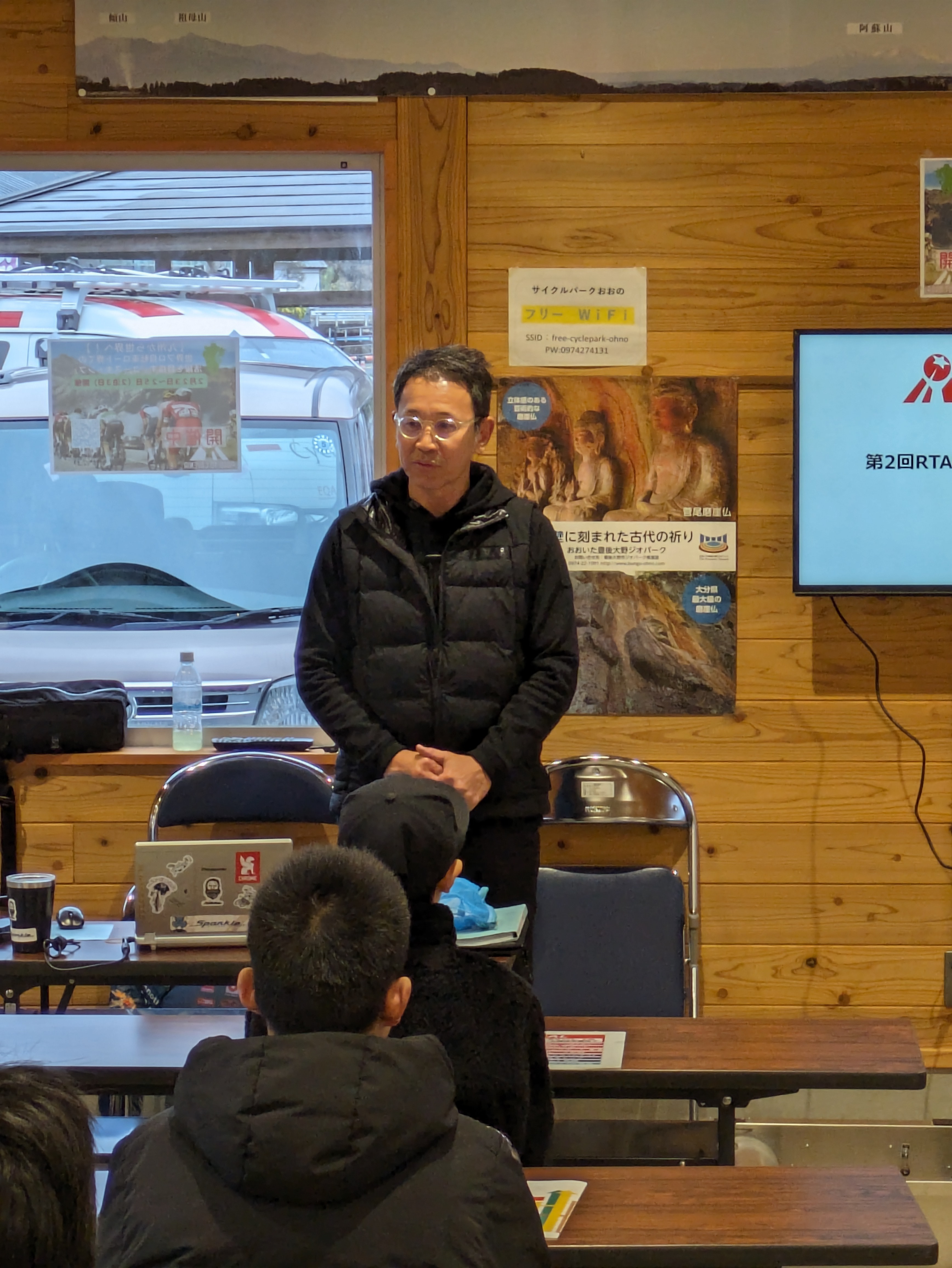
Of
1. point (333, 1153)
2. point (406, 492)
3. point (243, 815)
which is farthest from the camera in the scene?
point (243, 815)

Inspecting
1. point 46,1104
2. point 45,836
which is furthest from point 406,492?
point 46,1104

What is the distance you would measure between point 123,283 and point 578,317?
1210mm

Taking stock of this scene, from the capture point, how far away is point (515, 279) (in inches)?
136

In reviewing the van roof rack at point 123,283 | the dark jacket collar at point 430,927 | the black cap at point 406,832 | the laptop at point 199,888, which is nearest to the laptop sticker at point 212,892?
the laptop at point 199,888

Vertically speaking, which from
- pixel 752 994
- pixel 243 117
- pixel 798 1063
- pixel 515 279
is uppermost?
pixel 243 117

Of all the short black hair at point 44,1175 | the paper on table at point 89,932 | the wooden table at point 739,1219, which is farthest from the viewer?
the paper on table at point 89,932

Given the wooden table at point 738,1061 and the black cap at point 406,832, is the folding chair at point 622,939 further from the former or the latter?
the black cap at point 406,832

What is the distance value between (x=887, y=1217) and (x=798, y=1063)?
49 cm

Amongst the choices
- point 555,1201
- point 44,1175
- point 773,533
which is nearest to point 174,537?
point 773,533

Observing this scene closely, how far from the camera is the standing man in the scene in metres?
2.71

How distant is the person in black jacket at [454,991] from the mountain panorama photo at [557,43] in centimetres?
217

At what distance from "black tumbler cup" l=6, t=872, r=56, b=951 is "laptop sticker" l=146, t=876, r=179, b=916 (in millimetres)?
176

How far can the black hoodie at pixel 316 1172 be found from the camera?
1.12m

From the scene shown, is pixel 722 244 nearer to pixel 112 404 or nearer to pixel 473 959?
pixel 112 404
